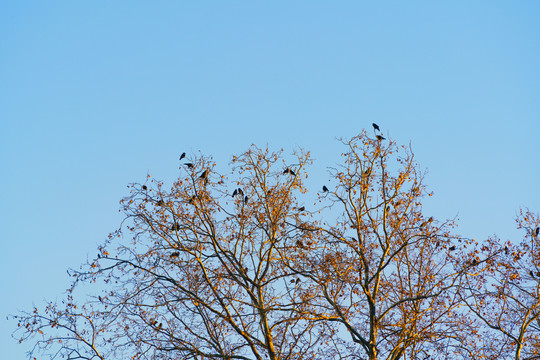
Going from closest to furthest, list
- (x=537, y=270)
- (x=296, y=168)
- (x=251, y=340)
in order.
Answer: (x=251, y=340), (x=296, y=168), (x=537, y=270)

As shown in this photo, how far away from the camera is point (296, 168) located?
1688 cm

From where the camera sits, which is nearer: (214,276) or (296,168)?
(214,276)

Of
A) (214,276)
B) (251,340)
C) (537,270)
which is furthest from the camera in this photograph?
(537,270)

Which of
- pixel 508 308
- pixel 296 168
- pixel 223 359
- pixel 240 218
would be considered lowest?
pixel 223 359

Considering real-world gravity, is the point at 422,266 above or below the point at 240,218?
below

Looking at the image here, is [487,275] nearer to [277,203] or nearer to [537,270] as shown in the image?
[537,270]

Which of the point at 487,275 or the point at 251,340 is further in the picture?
the point at 487,275

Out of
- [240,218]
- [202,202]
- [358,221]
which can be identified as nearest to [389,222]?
[358,221]

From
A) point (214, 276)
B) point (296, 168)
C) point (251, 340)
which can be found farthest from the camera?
point (296, 168)

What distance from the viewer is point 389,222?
15.9 meters

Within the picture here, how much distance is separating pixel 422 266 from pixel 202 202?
623cm

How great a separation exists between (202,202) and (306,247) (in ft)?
10.1

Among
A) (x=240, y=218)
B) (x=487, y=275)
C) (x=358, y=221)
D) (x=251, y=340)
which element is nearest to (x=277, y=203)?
(x=240, y=218)

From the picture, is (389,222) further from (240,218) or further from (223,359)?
(223,359)
